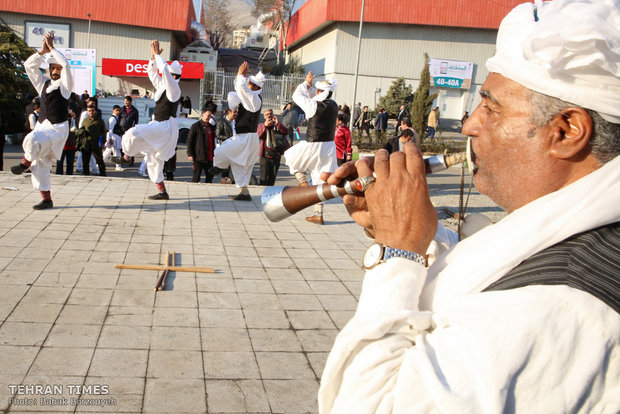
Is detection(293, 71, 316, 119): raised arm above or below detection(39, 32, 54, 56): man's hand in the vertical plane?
below

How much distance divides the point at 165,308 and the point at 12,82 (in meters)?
17.5

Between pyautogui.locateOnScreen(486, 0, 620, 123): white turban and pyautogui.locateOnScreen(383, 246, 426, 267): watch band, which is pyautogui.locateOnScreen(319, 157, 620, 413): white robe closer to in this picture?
→ pyautogui.locateOnScreen(383, 246, 426, 267): watch band

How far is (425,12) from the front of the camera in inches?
1198

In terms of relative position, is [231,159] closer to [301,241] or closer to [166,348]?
[301,241]

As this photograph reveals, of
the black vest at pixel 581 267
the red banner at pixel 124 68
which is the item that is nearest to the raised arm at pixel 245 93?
the black vest at pixel 581 267

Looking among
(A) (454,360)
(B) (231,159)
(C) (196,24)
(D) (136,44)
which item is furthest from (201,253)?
(C) (196,24)

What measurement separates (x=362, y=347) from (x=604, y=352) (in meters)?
0.51

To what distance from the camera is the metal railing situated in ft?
96.1

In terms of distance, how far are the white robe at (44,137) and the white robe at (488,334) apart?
23.9 feet

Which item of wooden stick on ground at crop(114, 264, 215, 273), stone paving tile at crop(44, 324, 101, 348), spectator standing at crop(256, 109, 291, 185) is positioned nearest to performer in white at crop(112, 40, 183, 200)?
spectator standing at crop(256, 109, 291, 185)

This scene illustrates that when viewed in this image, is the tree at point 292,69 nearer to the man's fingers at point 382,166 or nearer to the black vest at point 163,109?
the black vest at point 163,109

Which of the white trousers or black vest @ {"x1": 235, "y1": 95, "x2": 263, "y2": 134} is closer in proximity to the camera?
the white trousers

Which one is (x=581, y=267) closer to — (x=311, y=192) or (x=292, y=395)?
(x=311, y=192)

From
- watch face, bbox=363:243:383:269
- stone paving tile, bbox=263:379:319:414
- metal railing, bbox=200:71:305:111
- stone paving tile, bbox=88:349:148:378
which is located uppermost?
metal railing, bbox=200:71:305:111
